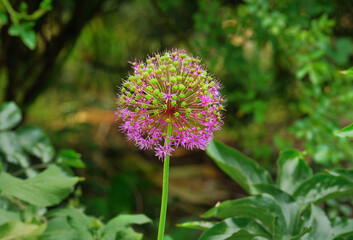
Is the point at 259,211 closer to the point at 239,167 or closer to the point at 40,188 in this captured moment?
the point at 239,167

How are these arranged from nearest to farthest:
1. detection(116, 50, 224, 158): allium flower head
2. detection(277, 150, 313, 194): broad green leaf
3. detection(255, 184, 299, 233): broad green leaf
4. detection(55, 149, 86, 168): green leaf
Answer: detection(116, 50, 224, 158): allium flower head, detection(255, 184, 299, 233): broad green leaf, detection(277, 150, 313, 194): broad green leaf, detection(55, 149, 86, 168): green leaf

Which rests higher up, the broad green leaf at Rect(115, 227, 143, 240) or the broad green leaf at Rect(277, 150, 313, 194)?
the broad green leaf at Rect(277, 150, 313, 194)

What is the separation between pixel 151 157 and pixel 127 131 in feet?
7.80

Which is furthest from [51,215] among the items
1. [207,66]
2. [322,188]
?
[207,66]

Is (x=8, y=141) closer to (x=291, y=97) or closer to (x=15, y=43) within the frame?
(x=15, y=43)

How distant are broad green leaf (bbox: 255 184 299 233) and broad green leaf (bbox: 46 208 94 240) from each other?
18.9 inches

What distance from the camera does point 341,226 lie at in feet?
3.50

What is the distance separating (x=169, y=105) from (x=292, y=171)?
21.4 inches

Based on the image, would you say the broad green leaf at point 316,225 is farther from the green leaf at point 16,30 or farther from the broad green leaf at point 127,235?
the green leaf at point 16,30

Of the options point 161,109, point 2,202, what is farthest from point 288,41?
point 2,202

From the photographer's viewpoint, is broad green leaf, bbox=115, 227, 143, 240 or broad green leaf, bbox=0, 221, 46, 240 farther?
broad green leaf, bbox=115, 227, 143, 240

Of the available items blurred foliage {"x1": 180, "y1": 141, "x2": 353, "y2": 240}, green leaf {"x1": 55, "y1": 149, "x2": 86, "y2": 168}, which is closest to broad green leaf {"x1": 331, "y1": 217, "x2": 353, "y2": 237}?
blurred foliage {"x1": 180, "y1": 141, "x2": 353, "y2": 240}

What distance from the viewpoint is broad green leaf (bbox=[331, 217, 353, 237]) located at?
3.38ft

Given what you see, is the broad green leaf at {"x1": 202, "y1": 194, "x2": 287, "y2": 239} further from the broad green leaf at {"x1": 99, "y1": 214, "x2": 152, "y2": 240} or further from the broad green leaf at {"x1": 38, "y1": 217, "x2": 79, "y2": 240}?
the broad green leaf at {"x1": 38, "y1": 217, "x2": 79, "y2": 240}
